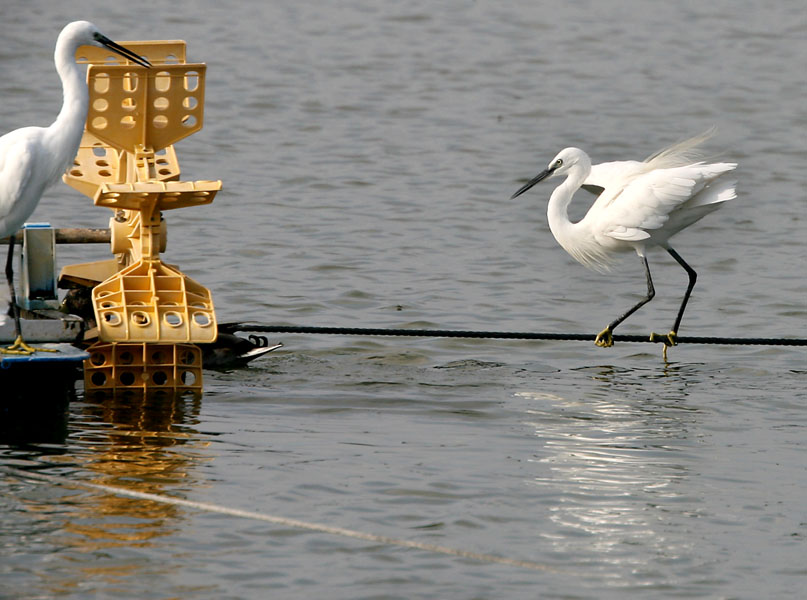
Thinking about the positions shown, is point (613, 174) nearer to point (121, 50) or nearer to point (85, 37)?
point (121, 50)

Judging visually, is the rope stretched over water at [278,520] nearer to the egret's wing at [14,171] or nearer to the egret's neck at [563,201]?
the egret's wing at [14,171]

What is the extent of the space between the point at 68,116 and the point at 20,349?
122 cm

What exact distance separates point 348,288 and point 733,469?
4429mm

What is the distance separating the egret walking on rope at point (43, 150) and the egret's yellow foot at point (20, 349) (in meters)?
0.29

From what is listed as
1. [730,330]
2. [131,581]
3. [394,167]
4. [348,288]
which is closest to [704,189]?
[730,330]

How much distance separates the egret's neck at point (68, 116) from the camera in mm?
7430

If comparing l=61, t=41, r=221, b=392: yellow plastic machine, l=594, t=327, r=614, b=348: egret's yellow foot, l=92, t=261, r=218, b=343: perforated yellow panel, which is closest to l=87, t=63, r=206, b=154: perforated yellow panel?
l=61, t=41, r=221, b=392: yellow plastic machine

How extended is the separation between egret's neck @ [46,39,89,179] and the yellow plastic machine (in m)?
0.27

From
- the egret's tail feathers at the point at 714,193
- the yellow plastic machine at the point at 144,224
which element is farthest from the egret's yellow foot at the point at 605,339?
the yellow plastic machine at the point at 144,224

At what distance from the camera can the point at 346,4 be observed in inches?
866

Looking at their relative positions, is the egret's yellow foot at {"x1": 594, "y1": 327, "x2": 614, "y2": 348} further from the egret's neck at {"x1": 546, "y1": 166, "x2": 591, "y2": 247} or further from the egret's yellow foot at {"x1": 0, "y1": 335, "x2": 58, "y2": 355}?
the egret's yellow foot at {"x1": 0, "y1": 335, "x2": 58, "y2": 355}

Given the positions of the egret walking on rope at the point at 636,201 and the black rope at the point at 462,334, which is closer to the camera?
the black rope at the point at 462,334

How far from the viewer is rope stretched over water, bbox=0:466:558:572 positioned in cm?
580

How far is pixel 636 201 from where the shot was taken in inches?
346
